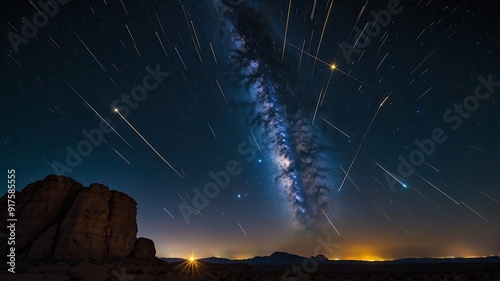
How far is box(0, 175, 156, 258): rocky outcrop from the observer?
22.3 meters

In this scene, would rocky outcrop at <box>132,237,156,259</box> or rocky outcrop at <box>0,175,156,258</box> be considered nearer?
rocky outcrop at <box>0,175,156,258</box>

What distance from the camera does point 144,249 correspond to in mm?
29734

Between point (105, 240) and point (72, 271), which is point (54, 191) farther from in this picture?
point (72, 271)

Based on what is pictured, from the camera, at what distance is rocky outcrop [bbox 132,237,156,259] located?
29.0m

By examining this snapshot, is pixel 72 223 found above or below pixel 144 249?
above

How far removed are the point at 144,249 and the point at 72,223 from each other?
903cm

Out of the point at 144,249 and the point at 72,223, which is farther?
the point at 144,249

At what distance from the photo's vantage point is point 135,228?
30.7 meters

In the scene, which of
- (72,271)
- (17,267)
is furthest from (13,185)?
(72,271)

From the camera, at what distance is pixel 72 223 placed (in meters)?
23.4

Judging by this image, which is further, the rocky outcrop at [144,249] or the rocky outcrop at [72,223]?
the rocky outcrop at [144,249]

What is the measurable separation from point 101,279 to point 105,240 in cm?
1062

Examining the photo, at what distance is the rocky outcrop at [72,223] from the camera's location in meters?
22.3

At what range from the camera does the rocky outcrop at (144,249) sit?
29.0 metres
